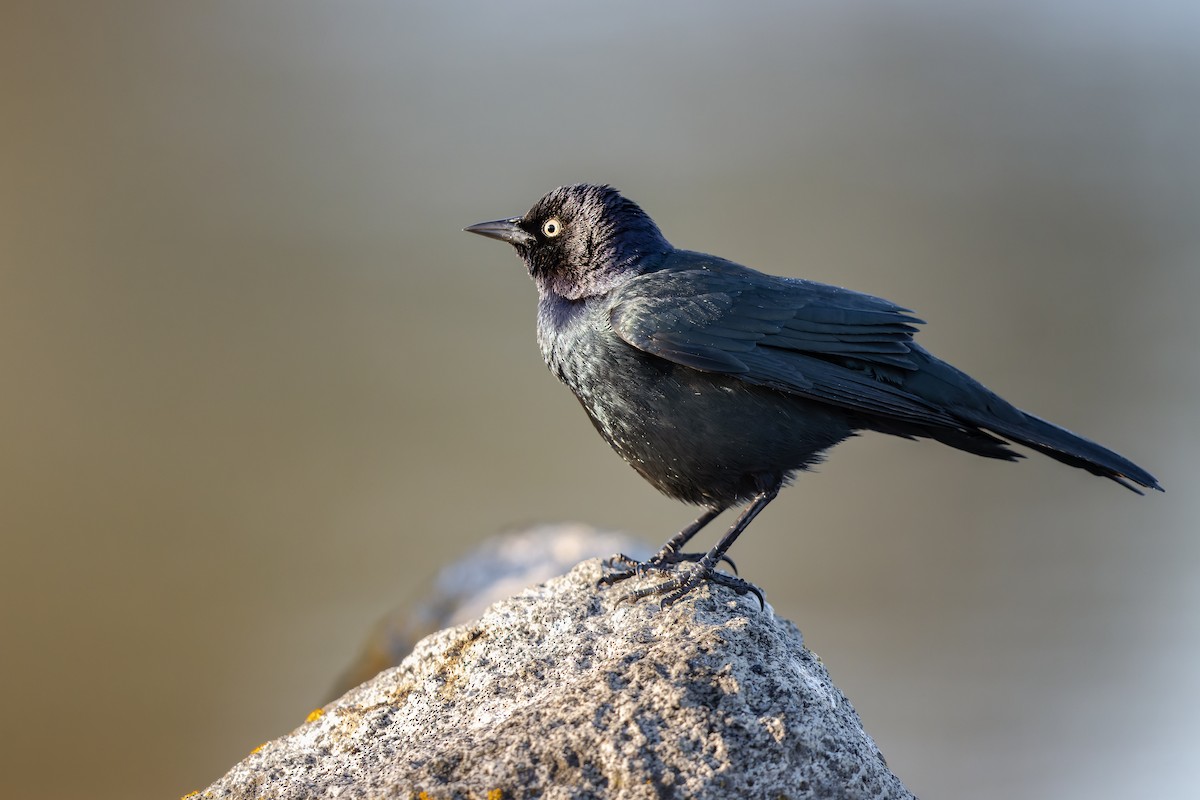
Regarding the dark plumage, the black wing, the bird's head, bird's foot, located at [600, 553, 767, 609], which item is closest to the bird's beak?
the bird's head

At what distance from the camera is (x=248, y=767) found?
3.43 m

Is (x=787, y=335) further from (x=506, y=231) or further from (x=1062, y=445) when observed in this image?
(x=506, y=231)

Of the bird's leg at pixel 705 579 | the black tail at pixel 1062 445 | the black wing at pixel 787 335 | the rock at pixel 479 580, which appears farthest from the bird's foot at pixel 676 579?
the rock at pixel 479 580

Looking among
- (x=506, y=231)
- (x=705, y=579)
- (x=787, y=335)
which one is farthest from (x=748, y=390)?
(x=506, y=231)

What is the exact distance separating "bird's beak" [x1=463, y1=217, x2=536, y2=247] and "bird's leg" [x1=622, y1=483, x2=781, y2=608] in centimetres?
180

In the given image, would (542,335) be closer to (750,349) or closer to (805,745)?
(750,349)

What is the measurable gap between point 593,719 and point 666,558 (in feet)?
4.85

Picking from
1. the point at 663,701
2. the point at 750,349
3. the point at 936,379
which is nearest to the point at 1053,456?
the point at 936,379

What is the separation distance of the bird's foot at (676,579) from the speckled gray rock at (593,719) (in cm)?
7

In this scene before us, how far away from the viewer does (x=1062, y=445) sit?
4102 millimetres

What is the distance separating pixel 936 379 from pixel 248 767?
2981 mm

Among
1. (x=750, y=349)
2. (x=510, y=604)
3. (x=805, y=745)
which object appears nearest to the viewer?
(x=805, y=745)

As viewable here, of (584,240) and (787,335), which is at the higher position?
(584,240)

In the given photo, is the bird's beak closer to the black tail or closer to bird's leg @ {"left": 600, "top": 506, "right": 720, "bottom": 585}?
bird's leg @ {"left": 600, "top": 506, "right": 720, "bottom": 585}
